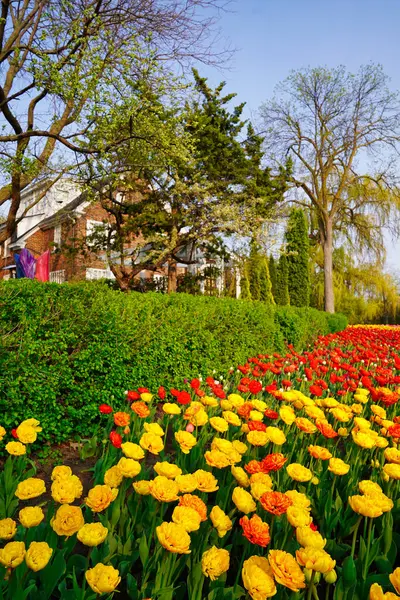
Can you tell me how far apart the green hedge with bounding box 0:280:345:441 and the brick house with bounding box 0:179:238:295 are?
11.5 meters

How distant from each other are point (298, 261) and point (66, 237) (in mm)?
11262

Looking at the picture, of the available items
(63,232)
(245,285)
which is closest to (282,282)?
(245,285)

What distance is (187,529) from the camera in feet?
4.43

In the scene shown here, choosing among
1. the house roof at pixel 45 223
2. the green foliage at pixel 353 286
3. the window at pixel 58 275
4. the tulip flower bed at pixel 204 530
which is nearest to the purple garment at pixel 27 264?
the house roof at pixel 45 223

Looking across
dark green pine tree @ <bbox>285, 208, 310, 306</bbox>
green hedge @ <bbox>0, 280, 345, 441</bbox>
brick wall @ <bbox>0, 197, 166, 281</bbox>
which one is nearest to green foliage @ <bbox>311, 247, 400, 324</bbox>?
dark green pine tree @ <bbox>285, 208, 310, 306</bbox>

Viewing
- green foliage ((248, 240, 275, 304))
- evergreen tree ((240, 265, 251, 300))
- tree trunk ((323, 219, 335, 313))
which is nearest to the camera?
evergreen tree ((240, 265, 251, 300))

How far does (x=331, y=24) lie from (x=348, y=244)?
910 inches

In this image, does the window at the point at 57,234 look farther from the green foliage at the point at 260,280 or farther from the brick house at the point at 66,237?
the green foliage at the point at 260,280

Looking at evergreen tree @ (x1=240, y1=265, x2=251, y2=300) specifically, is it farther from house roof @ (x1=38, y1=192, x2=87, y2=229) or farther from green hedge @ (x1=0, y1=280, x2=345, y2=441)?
green hedge @ (x1=0, y1=280, x2=345, y2=441)

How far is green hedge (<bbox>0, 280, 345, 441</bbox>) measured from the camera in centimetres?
318

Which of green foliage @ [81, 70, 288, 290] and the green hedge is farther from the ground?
green foliage @ [81, 70, 288, 290]

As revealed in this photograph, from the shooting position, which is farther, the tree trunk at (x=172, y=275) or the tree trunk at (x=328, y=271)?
the tree trunk at (x=328, y=271)

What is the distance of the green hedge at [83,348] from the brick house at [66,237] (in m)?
11.5

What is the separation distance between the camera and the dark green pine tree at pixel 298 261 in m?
20.6
